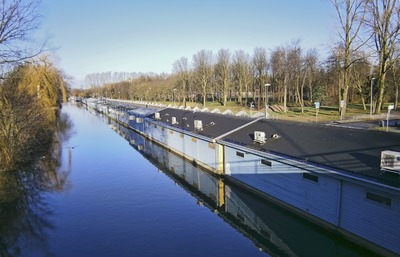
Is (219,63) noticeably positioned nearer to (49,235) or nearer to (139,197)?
(139,197)

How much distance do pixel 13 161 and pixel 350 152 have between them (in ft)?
74.3

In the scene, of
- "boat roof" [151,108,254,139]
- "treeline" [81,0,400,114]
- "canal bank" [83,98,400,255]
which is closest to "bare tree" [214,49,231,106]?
"treeline" [81,0,400,114]

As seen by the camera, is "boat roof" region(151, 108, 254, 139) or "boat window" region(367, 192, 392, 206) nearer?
"boat window" region(367, 192, 392, 206)

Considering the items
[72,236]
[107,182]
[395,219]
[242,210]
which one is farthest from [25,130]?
[395,219]

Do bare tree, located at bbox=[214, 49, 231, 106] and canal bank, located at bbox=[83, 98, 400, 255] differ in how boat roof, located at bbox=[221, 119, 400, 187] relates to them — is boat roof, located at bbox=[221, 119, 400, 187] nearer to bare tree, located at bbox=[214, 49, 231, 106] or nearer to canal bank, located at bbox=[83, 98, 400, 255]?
canal bank, located at bbox=[83, 98, 400, 255]

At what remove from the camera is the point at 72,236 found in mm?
11031

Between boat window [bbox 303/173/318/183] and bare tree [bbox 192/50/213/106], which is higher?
bare tree [bbox 192/50/213/106]

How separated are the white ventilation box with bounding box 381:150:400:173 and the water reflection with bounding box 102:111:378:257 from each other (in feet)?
9.94

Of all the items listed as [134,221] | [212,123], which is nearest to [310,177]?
[134,221]

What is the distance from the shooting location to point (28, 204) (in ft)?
46.5

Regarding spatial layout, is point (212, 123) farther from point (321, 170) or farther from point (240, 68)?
point (240, 68)

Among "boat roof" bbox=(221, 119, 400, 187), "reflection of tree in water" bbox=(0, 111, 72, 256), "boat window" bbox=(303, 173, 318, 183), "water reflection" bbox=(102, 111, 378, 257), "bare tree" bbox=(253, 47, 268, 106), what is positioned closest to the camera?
"boat roof" bbox=(221, 119, 400, 187)

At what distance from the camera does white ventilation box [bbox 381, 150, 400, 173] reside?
866 cm

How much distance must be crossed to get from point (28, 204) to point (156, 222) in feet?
25.2
